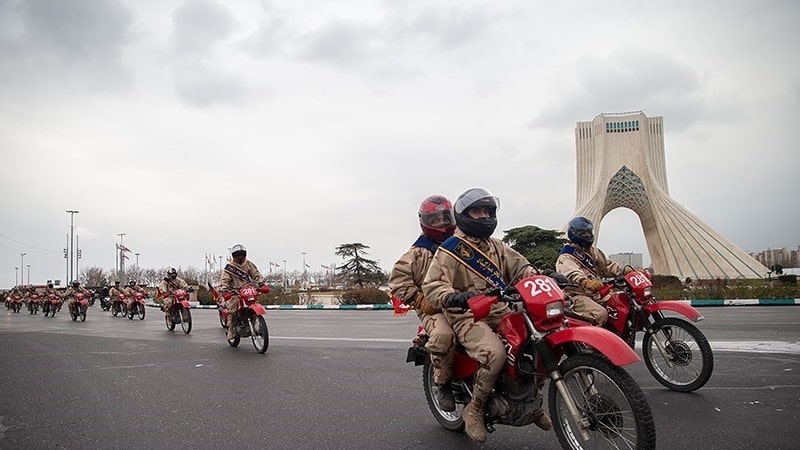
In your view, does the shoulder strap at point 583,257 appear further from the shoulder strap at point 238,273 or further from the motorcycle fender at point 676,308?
the shoulder strap at point 238,273

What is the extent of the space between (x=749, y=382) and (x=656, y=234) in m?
68.0

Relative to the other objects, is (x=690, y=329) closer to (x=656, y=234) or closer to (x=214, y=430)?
(x=214, y=430)

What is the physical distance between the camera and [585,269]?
6.75 m

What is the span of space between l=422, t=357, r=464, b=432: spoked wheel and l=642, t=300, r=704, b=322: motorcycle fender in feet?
8.93

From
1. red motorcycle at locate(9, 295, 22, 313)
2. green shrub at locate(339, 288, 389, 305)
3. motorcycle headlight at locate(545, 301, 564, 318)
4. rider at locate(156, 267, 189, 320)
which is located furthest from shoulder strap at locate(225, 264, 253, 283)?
red motorcycle at locate(9, 295, 22, 313)

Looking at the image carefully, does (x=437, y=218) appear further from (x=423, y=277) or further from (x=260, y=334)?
(x=260, y=334)

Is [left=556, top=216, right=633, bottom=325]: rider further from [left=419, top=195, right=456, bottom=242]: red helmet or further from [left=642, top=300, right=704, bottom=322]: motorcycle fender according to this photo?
[left=419, top=195, right=456, bottom=242]: red helmet

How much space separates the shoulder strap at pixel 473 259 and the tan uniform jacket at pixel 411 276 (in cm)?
71

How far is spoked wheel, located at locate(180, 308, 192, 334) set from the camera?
45.4 feet

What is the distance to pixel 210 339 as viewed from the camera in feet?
39.7

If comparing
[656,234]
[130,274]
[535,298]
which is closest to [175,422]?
[535,298]

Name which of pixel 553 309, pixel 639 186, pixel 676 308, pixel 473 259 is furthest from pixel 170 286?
pixel 639 186

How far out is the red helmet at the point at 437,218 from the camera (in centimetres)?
515

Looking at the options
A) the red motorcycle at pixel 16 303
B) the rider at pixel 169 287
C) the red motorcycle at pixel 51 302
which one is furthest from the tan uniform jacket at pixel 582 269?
the red motorcycle at pixel 16 303
